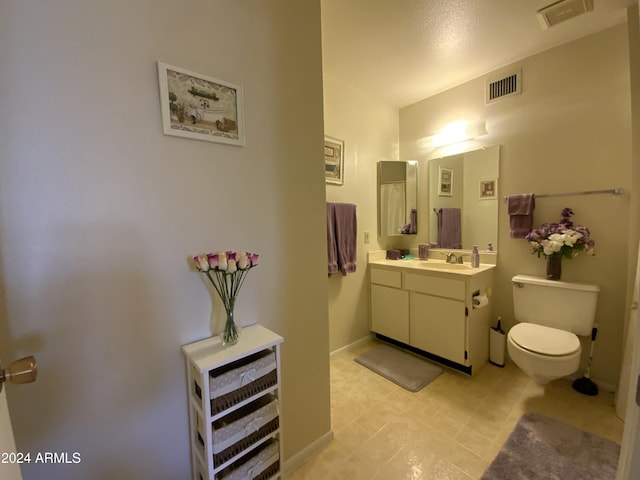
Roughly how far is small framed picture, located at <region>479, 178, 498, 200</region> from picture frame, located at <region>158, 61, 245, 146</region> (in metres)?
2.15

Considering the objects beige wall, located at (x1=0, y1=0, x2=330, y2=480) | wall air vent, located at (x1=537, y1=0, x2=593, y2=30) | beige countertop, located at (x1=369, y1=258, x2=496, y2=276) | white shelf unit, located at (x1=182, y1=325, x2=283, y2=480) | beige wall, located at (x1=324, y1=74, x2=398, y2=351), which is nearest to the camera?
beige wall, located at (x1=0, y1=0, x2=330, y2=480)

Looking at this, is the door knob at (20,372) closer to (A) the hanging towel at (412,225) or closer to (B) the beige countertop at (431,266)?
(B) the beige countertop at (431,266)

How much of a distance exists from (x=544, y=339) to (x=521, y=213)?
3.08ft

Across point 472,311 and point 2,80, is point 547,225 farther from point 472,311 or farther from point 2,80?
point 2,80

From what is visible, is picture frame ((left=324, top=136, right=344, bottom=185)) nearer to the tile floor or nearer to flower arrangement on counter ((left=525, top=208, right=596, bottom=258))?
flower arrangement on counter ((left=525, top=208, right=596, bottom=258))

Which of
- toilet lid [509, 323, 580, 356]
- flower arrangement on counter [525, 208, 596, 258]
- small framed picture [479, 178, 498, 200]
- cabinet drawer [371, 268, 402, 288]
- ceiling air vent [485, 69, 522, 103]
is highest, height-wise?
ceiling air vent [485, 69, 522, 103]

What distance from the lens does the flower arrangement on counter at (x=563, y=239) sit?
69.6 inches

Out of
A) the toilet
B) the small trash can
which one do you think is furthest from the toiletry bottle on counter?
the small trash can

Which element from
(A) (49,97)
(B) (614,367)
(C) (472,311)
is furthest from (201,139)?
(B) (614,367)

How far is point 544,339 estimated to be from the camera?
1684 millimetres

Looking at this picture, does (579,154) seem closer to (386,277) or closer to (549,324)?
(549,324)

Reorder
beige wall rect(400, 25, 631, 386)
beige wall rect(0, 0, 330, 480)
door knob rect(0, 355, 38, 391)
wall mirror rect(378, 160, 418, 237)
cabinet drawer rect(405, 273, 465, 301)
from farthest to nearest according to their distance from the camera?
wall mirror rect(378, 160, 418, 237) < cabinet drawer rect(405, 273, 465, 301) < beige wall rect(400, 25, 631, 386) < beige wall rect(0, 0, 330, 480) < door knob rect(0, 355, 38, 391)

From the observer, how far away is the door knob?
480 millimetres

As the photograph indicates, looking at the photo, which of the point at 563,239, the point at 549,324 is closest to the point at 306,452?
the point at 549,324
